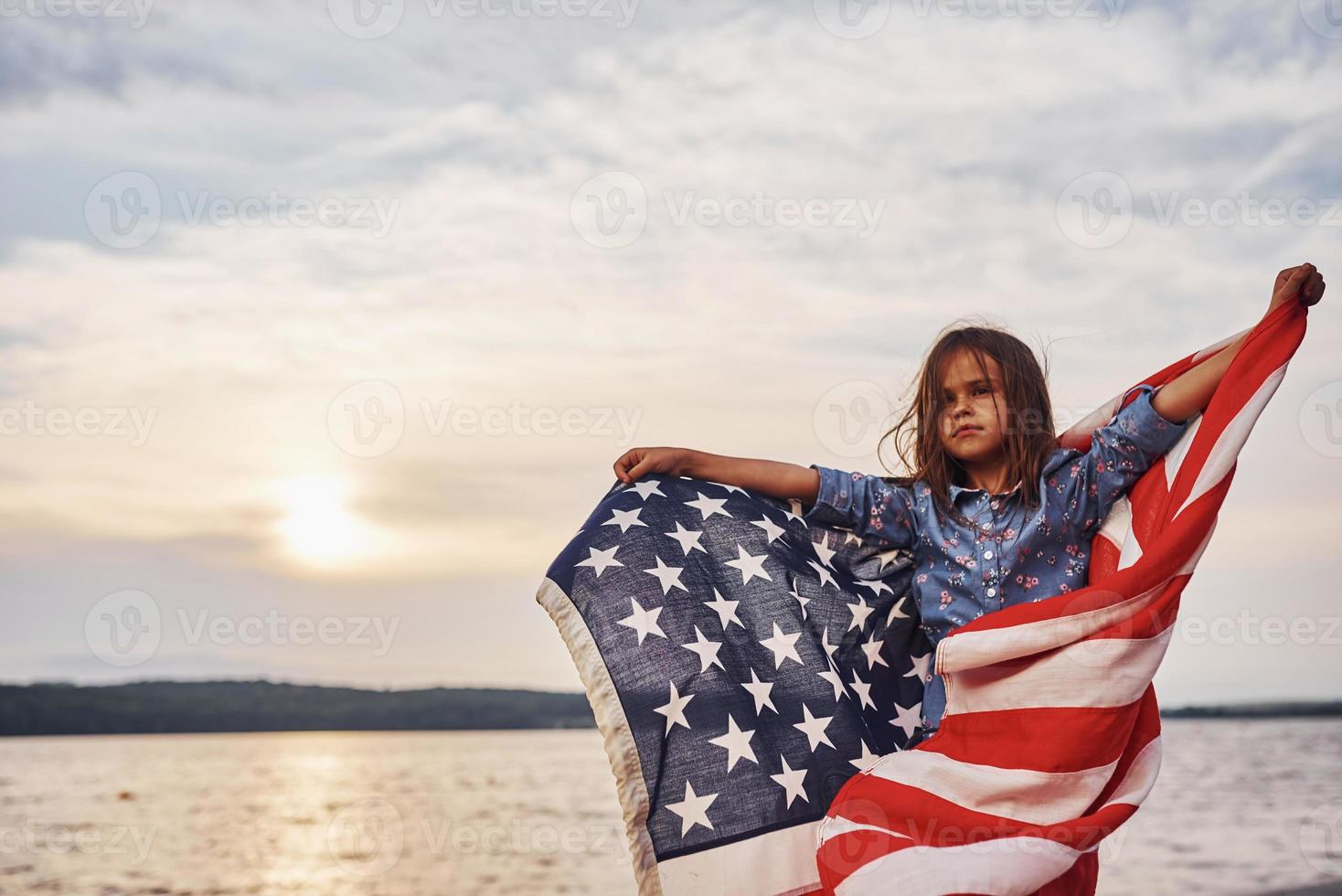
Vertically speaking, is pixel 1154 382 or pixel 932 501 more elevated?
pixel 1154 382

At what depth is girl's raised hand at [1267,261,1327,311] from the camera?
310 cm

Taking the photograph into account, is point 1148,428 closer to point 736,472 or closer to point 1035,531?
point 1035,531

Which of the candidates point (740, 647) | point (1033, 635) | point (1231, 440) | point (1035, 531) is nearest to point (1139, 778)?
point (1033, 635)

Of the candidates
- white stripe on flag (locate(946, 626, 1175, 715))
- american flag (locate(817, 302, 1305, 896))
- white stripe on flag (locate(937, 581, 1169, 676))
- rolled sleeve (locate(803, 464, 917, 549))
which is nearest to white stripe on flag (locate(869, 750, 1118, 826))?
american flag (locate(817, 302, 1305, 896))

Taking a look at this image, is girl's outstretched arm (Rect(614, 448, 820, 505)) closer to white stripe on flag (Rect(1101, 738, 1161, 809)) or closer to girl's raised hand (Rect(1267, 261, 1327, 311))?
white stripe on flag (Rect(1101, 738, 1161, 809))

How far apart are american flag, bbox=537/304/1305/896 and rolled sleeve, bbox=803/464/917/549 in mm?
162

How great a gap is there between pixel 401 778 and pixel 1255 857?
9.09 meters

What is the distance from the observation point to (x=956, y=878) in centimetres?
258

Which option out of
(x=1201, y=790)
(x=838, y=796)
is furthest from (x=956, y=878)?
(x=1201, y=790)

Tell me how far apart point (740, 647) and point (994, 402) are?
111cm

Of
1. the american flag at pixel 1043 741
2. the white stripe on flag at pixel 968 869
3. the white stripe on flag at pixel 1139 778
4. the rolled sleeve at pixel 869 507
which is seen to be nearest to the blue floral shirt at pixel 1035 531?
the rolled sleeve at pixel 869 507

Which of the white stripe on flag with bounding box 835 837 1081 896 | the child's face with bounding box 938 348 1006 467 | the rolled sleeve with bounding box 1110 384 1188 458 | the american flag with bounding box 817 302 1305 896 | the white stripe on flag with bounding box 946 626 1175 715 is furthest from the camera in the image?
the child's face with bounding box 938 348 1006 467

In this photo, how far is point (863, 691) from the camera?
11.1ft

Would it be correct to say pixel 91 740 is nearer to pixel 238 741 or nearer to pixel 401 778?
pixel 238 741
